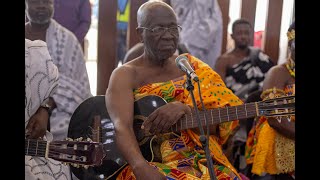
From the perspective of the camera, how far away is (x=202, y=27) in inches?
170

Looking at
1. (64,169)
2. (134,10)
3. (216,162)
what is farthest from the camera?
(134,10)

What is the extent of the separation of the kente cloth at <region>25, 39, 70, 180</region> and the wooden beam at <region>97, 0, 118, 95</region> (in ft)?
6.64

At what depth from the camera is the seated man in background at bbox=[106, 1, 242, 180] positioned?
235cm

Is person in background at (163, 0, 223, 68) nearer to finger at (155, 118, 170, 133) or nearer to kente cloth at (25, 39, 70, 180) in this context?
finger at (155, 118, 170, 133)

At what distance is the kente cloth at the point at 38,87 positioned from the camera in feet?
6.37

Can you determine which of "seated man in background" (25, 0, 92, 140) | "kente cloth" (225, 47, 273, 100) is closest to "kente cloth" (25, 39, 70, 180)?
"seated man in background" (25, 0, 92, 140)

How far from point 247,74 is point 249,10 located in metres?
0.76

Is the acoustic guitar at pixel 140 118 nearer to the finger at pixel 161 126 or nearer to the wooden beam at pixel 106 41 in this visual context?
the finger at pixel 161 126

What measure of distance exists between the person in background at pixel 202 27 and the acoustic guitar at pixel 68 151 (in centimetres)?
247

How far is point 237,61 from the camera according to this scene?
4359mm

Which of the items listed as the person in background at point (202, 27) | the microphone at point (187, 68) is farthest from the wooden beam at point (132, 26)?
the microphone at point (187, 68)
